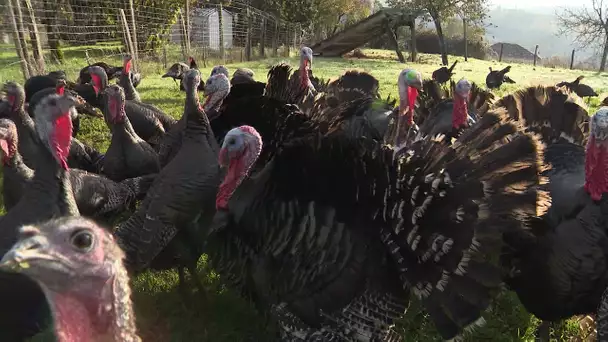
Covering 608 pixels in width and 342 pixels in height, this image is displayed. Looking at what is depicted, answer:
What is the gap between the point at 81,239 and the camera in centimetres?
140

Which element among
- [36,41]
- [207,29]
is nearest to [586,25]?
[207,29]

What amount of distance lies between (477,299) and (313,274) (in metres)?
0.74

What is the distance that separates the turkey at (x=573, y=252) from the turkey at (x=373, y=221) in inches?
11.1

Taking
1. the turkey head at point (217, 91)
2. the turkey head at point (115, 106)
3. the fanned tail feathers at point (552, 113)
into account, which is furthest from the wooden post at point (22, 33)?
the fanned tail feathers at point (552, 113)

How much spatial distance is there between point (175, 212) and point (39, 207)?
74 centimetres

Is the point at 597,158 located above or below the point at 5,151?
above

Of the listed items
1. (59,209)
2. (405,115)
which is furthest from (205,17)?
(59,209)

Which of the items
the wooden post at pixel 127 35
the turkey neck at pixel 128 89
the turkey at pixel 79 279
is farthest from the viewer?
the wooden post at pixel 127 35

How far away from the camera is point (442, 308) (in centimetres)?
230

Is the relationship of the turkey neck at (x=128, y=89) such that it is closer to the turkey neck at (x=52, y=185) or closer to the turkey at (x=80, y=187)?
the turkey at (x=80, y=187)

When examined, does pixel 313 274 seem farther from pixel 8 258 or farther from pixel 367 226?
pixel 8 258

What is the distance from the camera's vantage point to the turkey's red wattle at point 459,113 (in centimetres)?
417

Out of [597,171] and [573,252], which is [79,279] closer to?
[573,252]

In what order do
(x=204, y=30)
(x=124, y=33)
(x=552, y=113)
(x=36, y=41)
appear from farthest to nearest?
(x=204, y=30)
(x=124, y=33)
(x=36, y=41)
(x=552, y=113)
